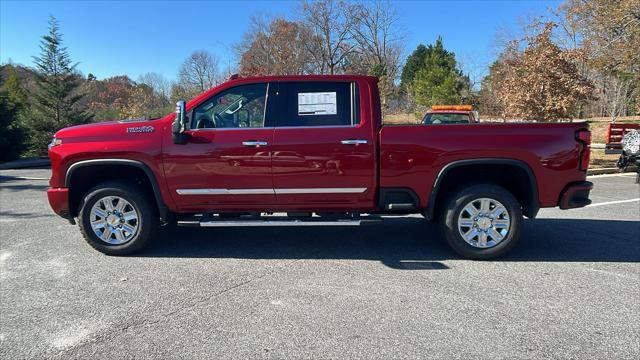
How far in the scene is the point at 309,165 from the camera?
4.53 metres

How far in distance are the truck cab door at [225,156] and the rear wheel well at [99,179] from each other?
46 cm

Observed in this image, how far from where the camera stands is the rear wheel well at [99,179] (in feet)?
15.7

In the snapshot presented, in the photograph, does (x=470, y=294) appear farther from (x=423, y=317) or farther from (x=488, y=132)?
(x=488, y=132)

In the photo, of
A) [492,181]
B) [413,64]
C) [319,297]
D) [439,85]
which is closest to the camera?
[319,297]

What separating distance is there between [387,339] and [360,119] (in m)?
2.40

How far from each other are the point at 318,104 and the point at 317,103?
0.02 m

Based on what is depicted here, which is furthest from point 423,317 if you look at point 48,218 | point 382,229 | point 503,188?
point 48,218

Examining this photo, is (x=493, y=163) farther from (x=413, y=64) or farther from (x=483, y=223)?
(x=413, y=64)

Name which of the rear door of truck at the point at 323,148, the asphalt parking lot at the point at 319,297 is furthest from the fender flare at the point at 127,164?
the rear door of truck at the point at 323,148

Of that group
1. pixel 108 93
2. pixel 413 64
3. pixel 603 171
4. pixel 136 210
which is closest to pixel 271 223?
pixel 136 210

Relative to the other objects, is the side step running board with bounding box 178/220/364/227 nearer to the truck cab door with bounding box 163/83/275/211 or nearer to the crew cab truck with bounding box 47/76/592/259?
the crew cab truck with bounding box 47/76/592/259

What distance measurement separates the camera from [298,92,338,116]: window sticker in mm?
4652

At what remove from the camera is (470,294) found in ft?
12.3

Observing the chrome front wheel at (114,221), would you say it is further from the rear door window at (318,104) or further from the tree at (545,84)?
the tree at (545,84)
